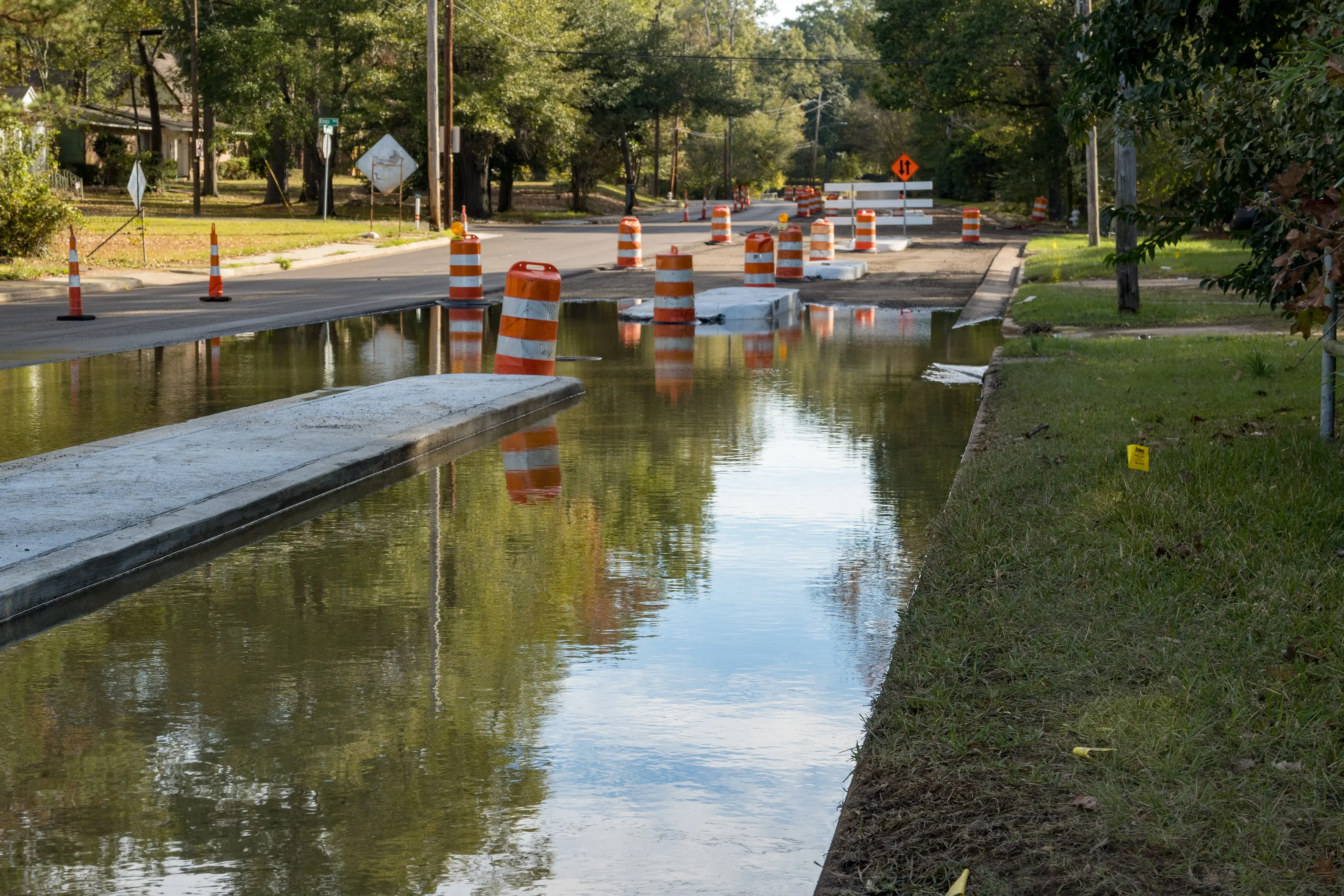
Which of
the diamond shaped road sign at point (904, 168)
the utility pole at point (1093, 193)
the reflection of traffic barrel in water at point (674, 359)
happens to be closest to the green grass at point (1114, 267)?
the utility pole at point (1093, 193)

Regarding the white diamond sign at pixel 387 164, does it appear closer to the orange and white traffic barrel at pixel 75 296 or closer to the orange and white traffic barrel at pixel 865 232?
the orange and white traffic barrel at pixel 865 232

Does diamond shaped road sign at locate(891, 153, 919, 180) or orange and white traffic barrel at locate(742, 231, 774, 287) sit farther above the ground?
diamond shaped road sign at locate(891, 153, 919, 180)

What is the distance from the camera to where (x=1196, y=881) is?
3.58 m

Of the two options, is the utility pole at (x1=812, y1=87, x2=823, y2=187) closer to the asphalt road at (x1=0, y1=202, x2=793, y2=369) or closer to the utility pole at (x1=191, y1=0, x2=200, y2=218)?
the utility pole at (x1=191, y1=0, x2=200, y2=218)

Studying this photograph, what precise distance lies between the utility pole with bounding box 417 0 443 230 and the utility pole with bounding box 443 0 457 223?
1.05 feet

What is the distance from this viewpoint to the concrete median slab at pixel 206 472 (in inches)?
255

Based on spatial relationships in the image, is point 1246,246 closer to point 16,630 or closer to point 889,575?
point 889,575

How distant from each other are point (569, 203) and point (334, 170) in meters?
13.9

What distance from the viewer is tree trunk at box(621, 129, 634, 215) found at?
72.0 meters

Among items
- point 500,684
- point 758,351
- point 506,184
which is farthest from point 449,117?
point 500,684

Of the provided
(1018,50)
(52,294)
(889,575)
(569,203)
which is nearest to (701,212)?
(569,203)

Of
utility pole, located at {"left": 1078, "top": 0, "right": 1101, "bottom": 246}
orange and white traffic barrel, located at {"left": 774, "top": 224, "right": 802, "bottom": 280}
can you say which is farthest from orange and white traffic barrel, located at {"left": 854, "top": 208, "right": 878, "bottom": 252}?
orange and white traffic barrel, located at {"left": 774, "top": 224, "right": 802, "bottom": 280}

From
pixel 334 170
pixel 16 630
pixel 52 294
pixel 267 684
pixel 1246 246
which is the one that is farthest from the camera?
pixel 334 170

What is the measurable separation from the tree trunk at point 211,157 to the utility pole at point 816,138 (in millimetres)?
74533
